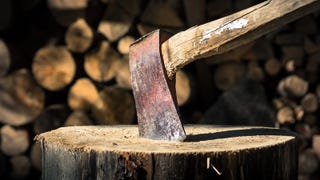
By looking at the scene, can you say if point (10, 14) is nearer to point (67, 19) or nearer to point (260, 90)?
point (67, 19)

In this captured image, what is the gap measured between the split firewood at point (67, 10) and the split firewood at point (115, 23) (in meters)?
0.18

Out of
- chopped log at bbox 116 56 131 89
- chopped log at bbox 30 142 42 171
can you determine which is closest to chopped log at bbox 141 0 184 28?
chopped log at bbox 116 56 131 89

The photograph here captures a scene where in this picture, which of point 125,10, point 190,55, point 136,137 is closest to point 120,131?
point 136,137

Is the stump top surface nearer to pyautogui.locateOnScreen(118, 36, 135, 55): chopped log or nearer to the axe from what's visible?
the axe

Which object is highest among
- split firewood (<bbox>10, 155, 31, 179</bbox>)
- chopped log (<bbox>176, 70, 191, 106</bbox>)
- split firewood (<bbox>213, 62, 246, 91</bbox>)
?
split firewood (<bbox>213, 62, 246, 91</bbox>)

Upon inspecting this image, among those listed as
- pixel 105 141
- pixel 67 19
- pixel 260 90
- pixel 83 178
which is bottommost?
pixel 83 178

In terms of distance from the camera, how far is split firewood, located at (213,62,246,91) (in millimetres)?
3955

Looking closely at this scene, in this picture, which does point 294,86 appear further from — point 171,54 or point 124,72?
point 171,54

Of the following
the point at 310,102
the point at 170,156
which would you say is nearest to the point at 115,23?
the point at 310,102

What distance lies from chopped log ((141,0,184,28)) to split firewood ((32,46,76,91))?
670 millimetres

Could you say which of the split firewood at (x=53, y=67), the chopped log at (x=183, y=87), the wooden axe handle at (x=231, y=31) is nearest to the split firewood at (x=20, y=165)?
the split firewood at (x=53, y=67)

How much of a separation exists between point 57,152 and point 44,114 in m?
2.01

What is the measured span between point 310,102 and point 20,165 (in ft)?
7.71

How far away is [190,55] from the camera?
203cm
